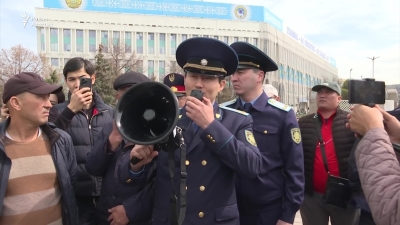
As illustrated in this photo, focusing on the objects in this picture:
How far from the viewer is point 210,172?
190 centimetres

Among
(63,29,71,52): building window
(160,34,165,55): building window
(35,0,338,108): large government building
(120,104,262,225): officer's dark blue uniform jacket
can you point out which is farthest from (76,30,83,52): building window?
(120,104,262,225): officer's dark blue uniform jacket

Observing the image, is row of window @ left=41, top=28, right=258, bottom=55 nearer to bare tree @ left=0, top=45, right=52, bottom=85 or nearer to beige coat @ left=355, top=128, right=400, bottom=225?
bare tree @ left=0, top=45, right=52, bottom=85

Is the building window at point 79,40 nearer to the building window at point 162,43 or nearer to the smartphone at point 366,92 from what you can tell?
the building window at point 162,43

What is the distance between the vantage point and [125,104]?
162cm

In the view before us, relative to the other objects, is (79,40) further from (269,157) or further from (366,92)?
(366,92)

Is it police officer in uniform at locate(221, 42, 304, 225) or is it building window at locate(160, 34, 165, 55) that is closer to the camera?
police officer in uniform at locate(221, 42, 304, 225)

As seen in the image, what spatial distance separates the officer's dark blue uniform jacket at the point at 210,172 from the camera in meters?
1.77

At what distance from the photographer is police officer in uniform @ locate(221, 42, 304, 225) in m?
2.47

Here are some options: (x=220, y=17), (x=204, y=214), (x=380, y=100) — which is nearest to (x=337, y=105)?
(x=380, y=100)

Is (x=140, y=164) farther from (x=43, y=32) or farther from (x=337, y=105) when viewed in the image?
(x=43, y=32)

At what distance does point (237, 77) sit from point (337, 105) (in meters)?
1.55

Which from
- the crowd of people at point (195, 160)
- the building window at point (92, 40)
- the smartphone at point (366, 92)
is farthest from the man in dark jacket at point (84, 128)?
the building window at point (92, 40)

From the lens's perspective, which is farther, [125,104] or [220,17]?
[220,17]

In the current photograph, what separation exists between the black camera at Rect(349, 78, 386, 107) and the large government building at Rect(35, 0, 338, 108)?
4182 cm
